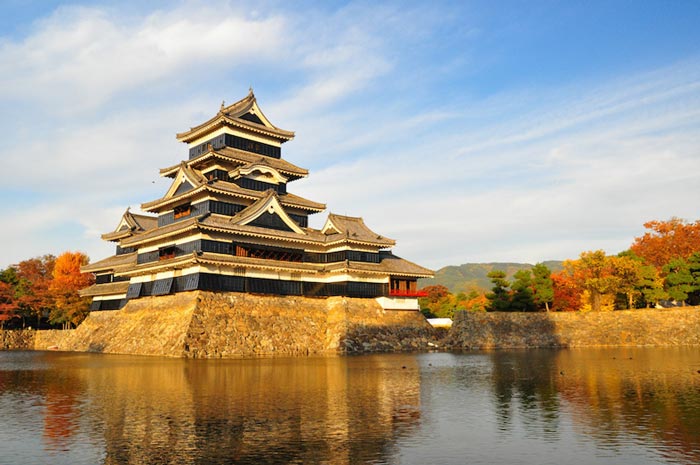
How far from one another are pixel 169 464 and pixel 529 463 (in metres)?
6.56

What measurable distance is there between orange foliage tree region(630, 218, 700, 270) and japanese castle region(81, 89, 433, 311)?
45579mm

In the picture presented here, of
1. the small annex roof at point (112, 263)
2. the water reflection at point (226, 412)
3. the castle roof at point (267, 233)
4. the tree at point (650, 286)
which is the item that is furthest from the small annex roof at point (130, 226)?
the tree at point (650, 286)

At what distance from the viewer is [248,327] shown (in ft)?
132

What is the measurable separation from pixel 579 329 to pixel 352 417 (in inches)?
1685

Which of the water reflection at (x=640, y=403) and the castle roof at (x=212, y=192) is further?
the castle roof at (x=212, y=192)

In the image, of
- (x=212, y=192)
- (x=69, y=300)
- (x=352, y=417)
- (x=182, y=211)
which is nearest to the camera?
(x=352, y=417)

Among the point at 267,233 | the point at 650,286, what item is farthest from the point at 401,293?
the point at 650,286

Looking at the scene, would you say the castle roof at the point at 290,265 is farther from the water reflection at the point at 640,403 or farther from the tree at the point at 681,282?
the tree at the point at 681,282

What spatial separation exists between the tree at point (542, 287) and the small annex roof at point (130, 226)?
136ft

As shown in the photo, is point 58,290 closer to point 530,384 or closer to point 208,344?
point 208,344

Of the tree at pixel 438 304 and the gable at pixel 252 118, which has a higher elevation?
the gable at pixel 252 118

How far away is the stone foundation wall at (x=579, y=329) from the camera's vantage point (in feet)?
167

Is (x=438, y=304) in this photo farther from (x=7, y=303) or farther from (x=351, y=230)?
(x=7, y=303)

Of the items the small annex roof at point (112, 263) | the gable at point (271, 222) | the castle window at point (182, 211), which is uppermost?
the castle window at point (182, 211)
